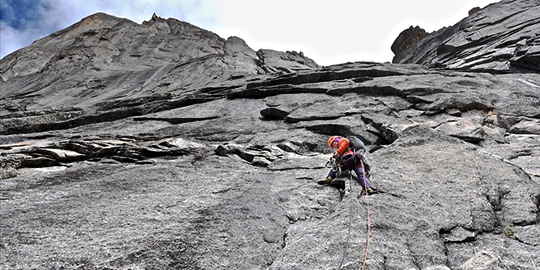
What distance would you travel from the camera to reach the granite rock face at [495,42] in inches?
795

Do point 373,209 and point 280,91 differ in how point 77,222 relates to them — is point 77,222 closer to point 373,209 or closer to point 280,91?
point 373,209

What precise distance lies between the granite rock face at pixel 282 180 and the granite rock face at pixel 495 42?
529 cm

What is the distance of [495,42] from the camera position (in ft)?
88.7

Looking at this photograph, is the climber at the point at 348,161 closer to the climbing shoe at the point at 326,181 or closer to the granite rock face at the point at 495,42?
the climbing shoe at the point at 326,181

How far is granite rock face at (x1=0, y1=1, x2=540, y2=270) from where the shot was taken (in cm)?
493

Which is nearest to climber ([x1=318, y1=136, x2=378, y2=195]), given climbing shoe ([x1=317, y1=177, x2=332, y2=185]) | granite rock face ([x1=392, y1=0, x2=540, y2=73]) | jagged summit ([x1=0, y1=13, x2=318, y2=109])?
climbing shoe ([x1=317, y1=177, x2=332, y2=185])

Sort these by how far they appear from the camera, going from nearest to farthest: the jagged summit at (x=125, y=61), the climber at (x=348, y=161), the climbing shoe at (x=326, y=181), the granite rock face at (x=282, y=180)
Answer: the granite rock face at (x=282, y=180)
the climber at (x=348, y=161)
the climbing shoe at (x=326, y=181)
the jagged summit at (x=125, y=61)

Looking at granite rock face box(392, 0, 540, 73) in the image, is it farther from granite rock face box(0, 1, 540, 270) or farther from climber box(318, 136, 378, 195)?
climber box(318, 136, 378, 195)

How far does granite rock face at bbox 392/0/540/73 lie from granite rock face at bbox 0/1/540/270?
5.29m

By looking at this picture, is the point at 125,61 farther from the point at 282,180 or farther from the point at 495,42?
the point at 495,42

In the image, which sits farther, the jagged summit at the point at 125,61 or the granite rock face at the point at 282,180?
the jagged summit at the point at 125,61

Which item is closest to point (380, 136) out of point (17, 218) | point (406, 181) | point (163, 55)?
point (406, 181)

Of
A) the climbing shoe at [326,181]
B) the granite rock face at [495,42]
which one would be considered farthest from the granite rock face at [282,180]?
the granite rock face at [495,42]

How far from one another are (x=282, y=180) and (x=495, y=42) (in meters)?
29.3
